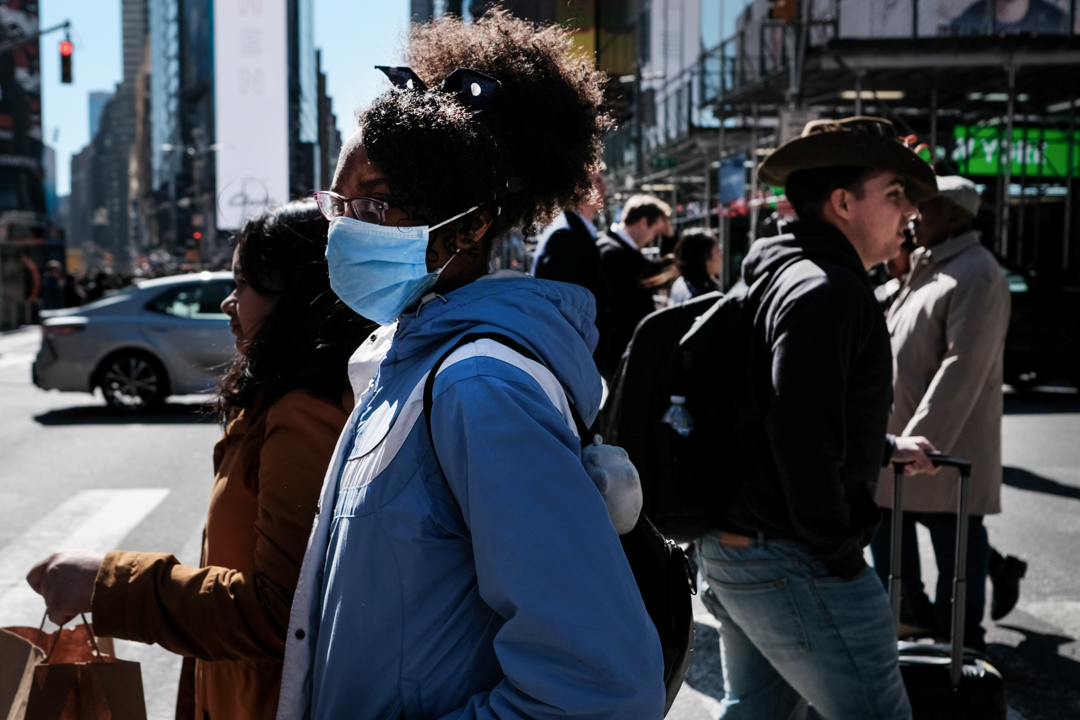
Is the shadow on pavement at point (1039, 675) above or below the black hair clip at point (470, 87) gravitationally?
below

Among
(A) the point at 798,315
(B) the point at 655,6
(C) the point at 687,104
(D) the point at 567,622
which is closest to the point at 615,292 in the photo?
(A) the point at 798,315

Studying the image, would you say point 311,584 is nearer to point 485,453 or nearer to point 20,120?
point 485,453

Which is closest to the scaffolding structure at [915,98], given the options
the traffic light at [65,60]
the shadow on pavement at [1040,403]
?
the shadow on pavement at [1040,403]

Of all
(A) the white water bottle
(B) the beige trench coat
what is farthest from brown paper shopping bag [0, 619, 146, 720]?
(B) the beige trench coat

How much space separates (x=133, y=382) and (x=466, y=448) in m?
12.0

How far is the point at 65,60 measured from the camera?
23594 millimetres

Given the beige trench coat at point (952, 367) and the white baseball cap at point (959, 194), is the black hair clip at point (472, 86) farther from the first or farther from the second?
the white baseball cap at point (959, 194)

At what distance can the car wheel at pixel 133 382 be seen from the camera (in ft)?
40.4

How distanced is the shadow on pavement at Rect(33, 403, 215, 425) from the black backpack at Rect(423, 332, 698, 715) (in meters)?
10.8

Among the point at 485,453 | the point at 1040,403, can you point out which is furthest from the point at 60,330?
the point at 485,453

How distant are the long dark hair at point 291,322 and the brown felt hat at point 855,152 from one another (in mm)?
1306

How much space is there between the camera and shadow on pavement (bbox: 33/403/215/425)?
1191 cm

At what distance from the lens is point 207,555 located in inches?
79.3

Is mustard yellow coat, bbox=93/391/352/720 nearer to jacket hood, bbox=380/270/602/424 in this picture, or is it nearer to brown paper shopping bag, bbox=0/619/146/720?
brown paper shopping bag, bbox=0/619/146/720
